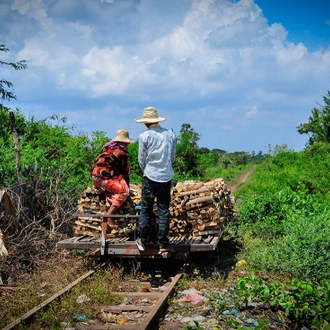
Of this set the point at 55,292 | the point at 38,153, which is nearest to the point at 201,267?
the point at 55,292

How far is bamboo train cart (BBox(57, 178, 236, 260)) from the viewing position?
7.92 meters

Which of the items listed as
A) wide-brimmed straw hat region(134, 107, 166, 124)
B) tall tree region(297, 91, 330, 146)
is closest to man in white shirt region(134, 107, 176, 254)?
wide-brimmed straw hat region(134, 107, 166, 124)

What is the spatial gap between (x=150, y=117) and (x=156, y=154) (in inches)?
25.5

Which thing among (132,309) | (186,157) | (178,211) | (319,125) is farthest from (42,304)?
(319,125)

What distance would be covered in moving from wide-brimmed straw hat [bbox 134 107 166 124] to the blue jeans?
95 centimetres

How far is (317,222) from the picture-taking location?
9234 millimetres

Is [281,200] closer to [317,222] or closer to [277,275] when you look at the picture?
[317,222]

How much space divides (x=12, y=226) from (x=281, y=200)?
24.8 ft

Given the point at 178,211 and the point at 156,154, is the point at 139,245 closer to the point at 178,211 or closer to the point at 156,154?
the point at 178,211

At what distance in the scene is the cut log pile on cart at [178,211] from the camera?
27.3 ft

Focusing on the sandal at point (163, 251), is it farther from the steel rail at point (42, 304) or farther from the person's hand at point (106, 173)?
the person's hand at point (106, 173)

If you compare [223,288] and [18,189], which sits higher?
[18,189]

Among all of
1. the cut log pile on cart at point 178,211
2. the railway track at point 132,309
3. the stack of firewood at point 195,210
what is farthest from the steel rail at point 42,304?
the stack of firewood at point 195,210

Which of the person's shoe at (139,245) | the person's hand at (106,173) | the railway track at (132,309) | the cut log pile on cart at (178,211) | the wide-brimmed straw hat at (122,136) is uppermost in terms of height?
the wide-brimmed straw hat at (122,136)
